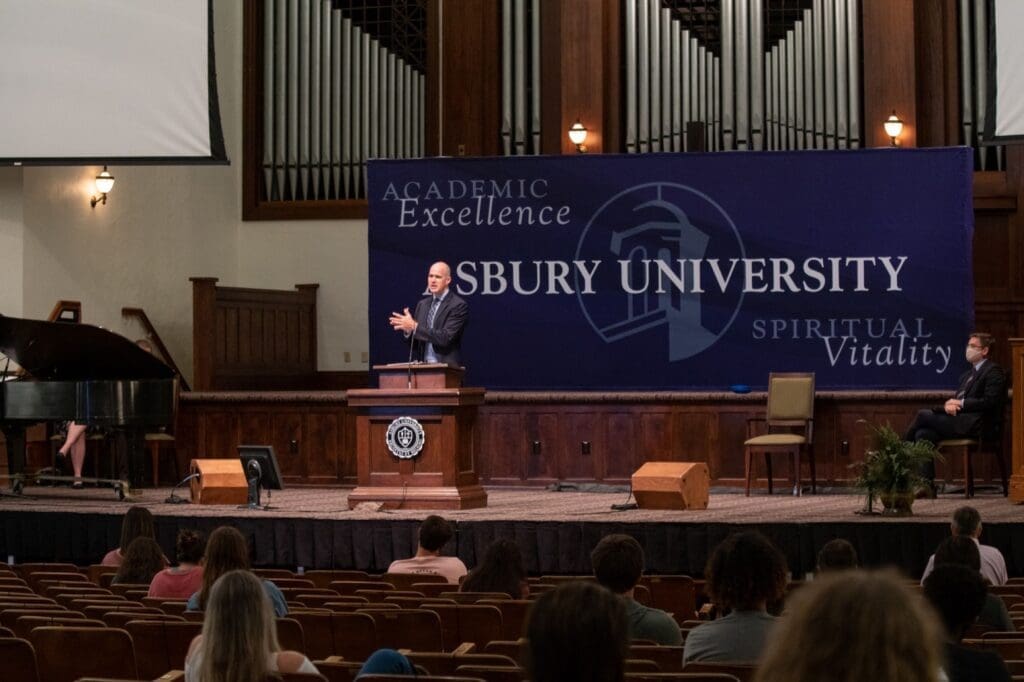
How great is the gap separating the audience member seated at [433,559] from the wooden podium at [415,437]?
2.23 metres

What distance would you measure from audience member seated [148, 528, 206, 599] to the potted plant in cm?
447

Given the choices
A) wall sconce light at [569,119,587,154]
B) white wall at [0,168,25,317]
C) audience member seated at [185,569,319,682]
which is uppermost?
wall sconce light at [569,119,587,154]

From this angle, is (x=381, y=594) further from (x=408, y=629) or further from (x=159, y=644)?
(x=159, y=644)

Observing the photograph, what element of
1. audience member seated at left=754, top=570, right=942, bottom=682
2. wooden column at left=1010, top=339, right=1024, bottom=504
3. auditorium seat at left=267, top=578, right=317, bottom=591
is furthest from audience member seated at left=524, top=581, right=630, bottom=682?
wooden column at left=1010, top=339, right=1024, bottom=504

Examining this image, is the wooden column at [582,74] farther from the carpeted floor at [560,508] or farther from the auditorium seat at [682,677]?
the auditorium seat at [682,677]

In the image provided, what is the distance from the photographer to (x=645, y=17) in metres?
15.3

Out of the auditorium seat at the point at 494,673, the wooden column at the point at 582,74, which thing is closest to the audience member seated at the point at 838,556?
the auditorium seat at the point at 494,673

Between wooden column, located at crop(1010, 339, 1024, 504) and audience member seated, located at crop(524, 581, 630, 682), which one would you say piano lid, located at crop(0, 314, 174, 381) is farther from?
audience member seated, located at crop(524, 581, 630, 682)

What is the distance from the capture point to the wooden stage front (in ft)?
29.7

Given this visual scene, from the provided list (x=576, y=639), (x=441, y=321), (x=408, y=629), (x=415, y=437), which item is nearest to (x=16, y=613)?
(x=408, y=629)

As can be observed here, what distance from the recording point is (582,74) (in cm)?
1512

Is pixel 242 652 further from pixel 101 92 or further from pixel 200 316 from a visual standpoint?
pixel 200 316

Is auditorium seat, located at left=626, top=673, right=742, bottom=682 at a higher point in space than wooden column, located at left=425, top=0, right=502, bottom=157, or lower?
lower

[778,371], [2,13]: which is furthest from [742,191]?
[2,13]
